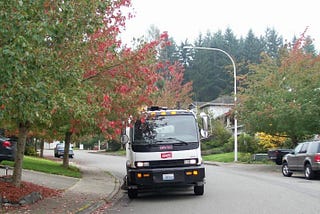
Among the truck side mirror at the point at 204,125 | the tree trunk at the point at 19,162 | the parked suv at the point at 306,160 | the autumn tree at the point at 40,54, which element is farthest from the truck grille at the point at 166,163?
the parked suv at the point at 306,160

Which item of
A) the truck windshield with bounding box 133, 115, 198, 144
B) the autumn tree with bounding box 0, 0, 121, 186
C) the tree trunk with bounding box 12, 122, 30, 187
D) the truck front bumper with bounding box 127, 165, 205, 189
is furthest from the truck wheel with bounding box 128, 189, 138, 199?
the autumn tree with bounding box 0, 0, 121, 186

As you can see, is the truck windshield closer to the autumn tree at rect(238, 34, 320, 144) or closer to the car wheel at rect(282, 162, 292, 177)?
the car wheel at rect(282, 162, 292, 177)

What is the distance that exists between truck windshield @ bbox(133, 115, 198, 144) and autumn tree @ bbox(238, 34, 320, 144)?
13.0 m

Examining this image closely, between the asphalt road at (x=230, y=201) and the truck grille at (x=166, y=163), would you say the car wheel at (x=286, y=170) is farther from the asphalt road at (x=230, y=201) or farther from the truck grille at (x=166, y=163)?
the truck grille at (x=166, y=163)

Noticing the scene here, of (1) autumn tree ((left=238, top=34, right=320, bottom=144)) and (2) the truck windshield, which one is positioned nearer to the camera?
(2) the truck windshield

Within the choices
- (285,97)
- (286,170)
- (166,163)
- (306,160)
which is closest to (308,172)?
(306,160)

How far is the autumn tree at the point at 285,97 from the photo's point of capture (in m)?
25.4

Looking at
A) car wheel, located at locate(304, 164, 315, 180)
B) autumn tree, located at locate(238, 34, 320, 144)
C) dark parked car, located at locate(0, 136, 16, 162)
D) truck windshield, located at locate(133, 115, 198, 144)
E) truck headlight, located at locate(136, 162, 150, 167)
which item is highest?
autumn tree, located at locate(238, 34, 320, 144)

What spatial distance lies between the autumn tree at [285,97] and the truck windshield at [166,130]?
13.0 m

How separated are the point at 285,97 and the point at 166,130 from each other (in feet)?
48.3

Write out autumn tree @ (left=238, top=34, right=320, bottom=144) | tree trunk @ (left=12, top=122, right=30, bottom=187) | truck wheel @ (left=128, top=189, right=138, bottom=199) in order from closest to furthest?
tree trunk @ (left=12, top=122, right=30, bottom=187)
truck wheel @ (left=128, top=189, right=138, bottom=199)
autumn tree @ (left=238, top=34, right=320, bottom=144)

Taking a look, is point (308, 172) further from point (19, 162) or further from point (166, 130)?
point (19, 162)

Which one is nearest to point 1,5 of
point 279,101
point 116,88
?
point 116,88

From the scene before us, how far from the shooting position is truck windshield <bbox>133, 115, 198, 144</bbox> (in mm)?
13264
